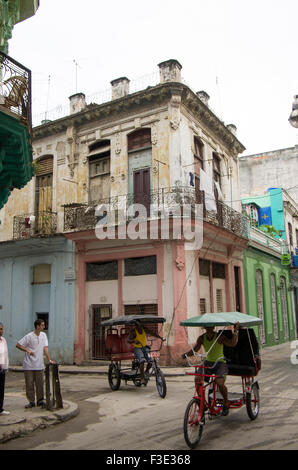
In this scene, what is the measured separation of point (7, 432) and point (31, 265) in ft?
37.2

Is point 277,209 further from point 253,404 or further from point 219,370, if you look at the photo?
point 219,370

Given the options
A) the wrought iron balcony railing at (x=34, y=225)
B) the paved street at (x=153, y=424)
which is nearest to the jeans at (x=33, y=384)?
the paved street at (x=153, y=424)

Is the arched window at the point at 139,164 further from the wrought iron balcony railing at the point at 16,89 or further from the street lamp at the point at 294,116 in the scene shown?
the wrought iron balcony railing at the point at 16,89

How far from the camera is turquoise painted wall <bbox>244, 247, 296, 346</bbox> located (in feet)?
64.7

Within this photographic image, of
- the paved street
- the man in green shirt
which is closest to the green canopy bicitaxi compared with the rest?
the man in green shirt

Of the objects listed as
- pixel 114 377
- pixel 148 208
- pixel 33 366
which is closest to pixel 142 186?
pixel 148 208

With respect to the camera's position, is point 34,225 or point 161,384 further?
point 34,225

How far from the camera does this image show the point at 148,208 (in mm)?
14453

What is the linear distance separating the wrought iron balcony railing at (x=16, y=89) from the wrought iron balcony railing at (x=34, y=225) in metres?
9.08

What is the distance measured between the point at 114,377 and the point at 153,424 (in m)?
3.60

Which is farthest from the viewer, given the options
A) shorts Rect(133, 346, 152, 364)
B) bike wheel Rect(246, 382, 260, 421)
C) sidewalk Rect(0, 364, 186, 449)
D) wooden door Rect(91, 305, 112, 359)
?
wooden door Rect(91, 305, 112, 359)

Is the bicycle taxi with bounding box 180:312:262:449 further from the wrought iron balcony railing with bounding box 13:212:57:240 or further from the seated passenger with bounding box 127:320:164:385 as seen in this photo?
the wrought iron balcony railing with bounding box 13:212:57:240

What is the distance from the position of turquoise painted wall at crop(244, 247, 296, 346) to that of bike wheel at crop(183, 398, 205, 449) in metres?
14.1
